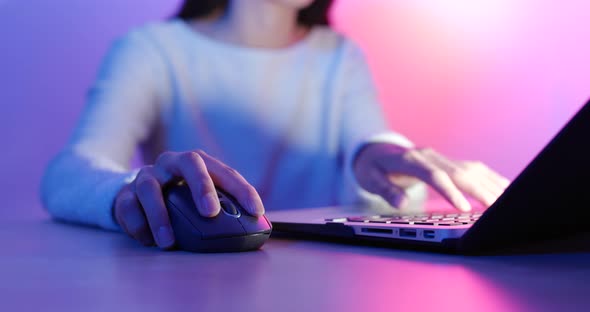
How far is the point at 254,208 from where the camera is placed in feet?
1.99

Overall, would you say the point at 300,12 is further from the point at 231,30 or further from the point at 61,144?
the point at 61,144

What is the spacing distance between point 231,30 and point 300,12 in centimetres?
26

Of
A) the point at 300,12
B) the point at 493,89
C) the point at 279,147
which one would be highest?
the point at 300,12

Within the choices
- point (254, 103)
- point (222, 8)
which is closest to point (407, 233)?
point (254, 103)

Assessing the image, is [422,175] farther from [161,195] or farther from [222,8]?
[222,8]

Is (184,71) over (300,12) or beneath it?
beneath

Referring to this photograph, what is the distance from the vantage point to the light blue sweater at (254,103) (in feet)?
5.61

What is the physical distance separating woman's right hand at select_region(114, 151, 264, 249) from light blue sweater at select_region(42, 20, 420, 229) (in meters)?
0.90

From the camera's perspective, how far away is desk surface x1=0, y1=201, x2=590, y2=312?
377mm

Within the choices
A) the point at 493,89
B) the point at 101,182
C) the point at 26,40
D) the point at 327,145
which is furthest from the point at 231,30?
the point at 101,182

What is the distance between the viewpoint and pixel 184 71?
1808 millimetres

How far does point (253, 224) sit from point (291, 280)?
158mm

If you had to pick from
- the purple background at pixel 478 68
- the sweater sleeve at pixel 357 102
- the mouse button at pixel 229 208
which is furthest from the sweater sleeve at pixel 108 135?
the purple background at pixel 478 68

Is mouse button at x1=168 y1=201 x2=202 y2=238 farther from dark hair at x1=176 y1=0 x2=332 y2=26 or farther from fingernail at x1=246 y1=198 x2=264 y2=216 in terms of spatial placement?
dark hair at x1=176 y1=0 x2=332 y2=26
